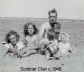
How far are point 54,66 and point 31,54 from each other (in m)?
0.18

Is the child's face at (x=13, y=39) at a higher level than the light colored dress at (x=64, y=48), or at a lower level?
higher

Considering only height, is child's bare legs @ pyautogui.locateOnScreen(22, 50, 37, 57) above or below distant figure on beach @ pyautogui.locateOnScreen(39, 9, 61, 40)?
below

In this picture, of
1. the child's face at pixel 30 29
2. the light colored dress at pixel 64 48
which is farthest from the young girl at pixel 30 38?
the light colored dress at pixel 64 48

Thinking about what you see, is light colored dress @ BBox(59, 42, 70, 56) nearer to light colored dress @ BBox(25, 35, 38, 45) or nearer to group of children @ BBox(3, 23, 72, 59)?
group of children @ BBox(3, 23, 72, 59)

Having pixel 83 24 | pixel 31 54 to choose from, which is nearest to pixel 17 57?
pixel 31 54

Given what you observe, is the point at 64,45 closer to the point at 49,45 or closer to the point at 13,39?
the point at 49,45

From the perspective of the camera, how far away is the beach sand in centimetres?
124

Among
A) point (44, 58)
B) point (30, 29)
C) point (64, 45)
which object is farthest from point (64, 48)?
point (30, 29)

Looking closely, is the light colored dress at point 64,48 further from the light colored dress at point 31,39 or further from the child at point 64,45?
the light colored dress at point 31,39

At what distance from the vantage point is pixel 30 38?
126 centimetres

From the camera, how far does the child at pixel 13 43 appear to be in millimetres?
1253

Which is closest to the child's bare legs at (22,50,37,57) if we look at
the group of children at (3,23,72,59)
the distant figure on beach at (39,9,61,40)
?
the group of children at (3,23,72,59)

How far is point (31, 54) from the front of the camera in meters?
1.26

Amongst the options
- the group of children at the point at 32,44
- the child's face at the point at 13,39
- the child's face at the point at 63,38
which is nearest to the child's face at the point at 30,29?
the group of children at the point at 32,44
